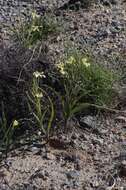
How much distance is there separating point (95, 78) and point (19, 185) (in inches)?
38.7

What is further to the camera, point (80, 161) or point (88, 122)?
point (88, 122)

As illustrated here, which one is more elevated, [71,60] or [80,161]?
[71,60]

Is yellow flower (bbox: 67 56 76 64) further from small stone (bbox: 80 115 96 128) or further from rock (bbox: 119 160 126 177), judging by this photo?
rock (bbox: 119 160 126 177)

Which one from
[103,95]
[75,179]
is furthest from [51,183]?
[103,95]

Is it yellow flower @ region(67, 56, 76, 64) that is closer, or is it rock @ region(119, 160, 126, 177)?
rock @ region(119, 160, 126, 177)

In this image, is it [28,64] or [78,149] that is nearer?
[78,149]

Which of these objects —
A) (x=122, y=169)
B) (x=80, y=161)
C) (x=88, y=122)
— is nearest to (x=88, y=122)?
(x=88, y=122)

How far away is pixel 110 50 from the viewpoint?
4707mm

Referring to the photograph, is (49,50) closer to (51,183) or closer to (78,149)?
(78,149)

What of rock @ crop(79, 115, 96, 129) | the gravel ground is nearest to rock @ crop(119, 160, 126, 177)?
the gravel ground

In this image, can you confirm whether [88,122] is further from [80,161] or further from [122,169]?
[122,169]

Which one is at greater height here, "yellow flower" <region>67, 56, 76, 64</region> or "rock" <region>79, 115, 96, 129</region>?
"yellow flower" <region>67, 56, 76, 64</region>

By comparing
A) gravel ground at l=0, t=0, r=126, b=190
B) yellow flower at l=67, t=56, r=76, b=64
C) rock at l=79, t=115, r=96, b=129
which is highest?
yellow flower at l=67, t=56, r=76, b=64

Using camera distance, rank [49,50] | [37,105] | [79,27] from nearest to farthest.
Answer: [37,105] → [49,50] → [79,27]
